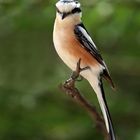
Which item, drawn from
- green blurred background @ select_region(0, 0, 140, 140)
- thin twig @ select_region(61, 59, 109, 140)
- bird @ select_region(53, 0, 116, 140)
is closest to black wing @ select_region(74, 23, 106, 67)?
bird @ select_region(53, 0, 116, 140)

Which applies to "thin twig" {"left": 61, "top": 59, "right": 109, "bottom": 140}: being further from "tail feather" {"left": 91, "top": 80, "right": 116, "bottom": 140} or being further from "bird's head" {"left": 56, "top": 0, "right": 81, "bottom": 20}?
"bird's head" {"left": 56, "top": 0, "right": 81, "bottom": 20}

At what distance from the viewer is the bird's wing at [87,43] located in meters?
1.69

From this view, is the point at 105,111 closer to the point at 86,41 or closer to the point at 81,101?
the point at 81,101

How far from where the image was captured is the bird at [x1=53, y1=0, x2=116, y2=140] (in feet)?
5.34

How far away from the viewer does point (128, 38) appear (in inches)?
161

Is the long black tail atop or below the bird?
below

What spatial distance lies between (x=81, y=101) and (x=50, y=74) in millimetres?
2572

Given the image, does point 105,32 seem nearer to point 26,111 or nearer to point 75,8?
point 26,111

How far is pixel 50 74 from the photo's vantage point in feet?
13.3

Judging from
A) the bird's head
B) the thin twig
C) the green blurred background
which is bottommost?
the green blurred background

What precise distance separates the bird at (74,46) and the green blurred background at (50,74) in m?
2.02

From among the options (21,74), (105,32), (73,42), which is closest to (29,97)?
(21,74)

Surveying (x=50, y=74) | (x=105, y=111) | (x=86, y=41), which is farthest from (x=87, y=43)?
(x=50, y=74)

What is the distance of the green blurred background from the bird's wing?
198 centimetres
